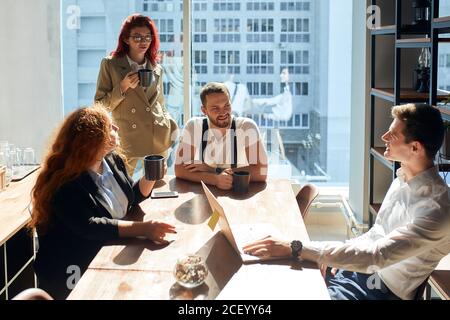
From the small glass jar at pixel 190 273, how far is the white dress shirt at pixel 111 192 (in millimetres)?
612

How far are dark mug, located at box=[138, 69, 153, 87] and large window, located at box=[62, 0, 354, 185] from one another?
1.17 meters

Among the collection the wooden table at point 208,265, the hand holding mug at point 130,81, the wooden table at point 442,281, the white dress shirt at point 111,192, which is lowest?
the wooden table at point 442,281

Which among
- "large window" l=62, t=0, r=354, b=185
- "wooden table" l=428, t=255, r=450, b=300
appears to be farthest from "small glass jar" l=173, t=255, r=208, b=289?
"large window" l=62, t=0, r=354, b=185

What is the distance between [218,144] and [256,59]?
154cm

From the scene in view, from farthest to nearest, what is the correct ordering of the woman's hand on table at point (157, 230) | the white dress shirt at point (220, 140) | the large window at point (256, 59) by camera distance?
the large window at point (256, 59)
the white dress shirt at point (220, 140)
the woman's hand on table at point (157, 230)

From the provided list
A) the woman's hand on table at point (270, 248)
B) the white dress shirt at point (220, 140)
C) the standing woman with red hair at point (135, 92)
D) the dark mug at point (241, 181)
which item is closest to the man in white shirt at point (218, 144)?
the white dress shirt at point (220, 140)

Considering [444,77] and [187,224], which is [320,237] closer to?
[444,77]

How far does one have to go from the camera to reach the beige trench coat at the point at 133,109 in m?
3.53

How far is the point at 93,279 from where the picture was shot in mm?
1700

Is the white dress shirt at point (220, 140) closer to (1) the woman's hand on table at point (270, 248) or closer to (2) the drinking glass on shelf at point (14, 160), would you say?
(2) the drinking glass on shelf at point (14, 160)

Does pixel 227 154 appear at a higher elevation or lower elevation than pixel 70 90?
lower

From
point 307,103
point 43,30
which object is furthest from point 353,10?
point 43,30

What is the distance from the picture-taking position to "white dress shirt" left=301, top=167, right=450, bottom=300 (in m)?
1.89

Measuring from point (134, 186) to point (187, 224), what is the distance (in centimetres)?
43
